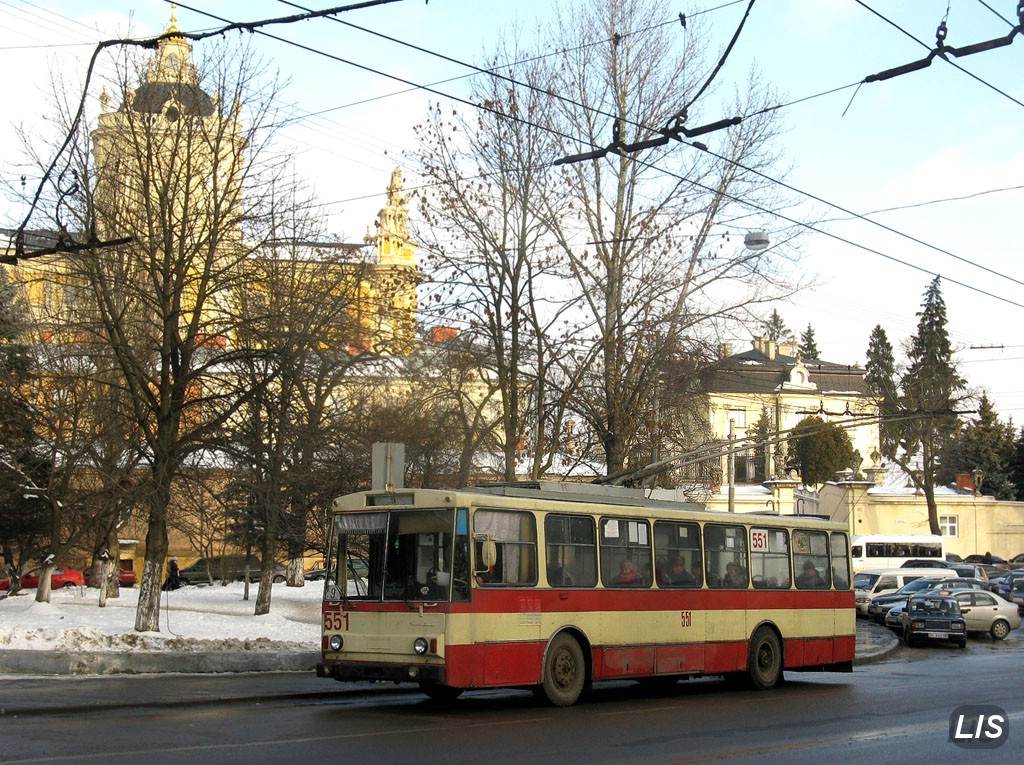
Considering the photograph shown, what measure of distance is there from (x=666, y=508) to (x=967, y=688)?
6037mm

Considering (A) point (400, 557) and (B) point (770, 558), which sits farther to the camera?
(B) point (770, 558)

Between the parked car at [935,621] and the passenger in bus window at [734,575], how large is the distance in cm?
1592

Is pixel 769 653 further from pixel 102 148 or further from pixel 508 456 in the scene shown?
pixel 102 148

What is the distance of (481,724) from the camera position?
1403 cm

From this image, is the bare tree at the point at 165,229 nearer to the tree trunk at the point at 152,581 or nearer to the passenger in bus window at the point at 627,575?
the tree trunk at the point at 152,581

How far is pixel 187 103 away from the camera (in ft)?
77.4

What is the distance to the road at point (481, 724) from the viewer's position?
36.9ft

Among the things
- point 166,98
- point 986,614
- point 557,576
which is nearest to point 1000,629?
point 986,614

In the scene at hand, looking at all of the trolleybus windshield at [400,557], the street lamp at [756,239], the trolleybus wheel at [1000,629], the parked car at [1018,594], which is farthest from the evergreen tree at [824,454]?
the trolleybus windshield at [400,557]

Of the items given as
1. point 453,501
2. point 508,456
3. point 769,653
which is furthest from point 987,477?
point 453,501

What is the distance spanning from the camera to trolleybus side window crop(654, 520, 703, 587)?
18281 millimetres

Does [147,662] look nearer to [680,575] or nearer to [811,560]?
[680,575]

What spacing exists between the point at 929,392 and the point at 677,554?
2233 inches

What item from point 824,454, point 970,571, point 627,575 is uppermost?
point 824,454
